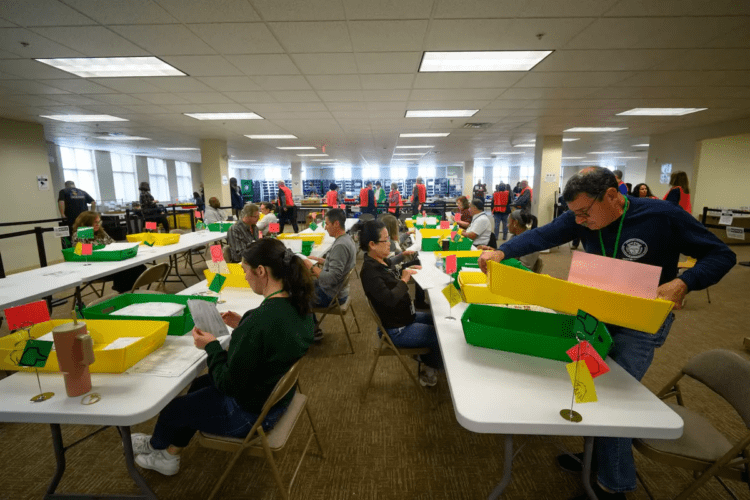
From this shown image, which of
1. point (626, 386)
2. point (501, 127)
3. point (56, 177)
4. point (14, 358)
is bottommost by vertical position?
point (626, 386)

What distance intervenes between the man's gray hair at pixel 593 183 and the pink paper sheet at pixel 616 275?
0.28m

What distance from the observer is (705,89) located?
15.0 ft

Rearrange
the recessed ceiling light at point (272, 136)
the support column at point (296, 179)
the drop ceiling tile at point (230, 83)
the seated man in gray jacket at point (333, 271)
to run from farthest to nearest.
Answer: the support column at point (296, 179)
the recessed ceiling light at point (272, 136)
the drop ceiling tile at point (230, 83)
the seated man in gray jacket at point (333, 271)

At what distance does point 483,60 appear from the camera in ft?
11.8

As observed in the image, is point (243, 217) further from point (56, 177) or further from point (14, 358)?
point (56, 177)

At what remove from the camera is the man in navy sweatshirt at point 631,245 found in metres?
1.44

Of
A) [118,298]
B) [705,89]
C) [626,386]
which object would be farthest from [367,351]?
[705,89]

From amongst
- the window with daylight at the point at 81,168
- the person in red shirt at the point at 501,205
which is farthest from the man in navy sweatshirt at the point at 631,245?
the window with daylight at the point at 81,168

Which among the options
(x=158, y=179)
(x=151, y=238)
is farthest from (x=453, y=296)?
(x=158, y=179)

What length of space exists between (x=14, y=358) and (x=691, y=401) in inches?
152

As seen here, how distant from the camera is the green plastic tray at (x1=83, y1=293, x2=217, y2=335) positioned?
172 cm

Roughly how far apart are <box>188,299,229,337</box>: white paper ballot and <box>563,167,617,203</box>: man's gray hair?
62.6 inches

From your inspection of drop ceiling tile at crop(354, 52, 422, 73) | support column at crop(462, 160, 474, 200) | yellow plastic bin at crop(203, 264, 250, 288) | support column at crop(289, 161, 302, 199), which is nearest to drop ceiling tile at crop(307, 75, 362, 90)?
drop ceiling tile at crop(354, 52, 422, 73)

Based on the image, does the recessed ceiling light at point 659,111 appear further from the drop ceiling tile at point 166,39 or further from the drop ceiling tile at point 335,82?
the drop ceiling tile at point 166,39
